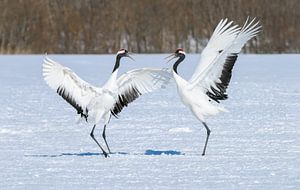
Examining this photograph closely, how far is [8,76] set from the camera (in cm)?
2119

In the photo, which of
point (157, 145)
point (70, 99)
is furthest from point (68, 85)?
point (157, 145)

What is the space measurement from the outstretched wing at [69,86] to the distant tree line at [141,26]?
24.6 m

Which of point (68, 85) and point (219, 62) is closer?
point (219, 62)

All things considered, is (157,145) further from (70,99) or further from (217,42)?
(217,42)

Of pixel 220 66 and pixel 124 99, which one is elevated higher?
pixel 220 66

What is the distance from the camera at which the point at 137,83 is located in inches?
372

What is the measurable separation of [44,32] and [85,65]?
10.8 m

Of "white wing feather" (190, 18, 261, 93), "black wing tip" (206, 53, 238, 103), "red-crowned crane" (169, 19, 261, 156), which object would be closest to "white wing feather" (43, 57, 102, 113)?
"red-crowned crane" (169, 19, 261, 156)

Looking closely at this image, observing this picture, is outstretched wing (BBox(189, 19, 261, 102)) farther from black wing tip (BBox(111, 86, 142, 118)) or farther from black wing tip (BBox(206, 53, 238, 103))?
black wing tip (BBox(111, 86, 142, 118))

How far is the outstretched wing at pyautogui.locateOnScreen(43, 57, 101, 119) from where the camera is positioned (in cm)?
923

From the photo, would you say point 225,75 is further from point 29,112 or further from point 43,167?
point 29,112

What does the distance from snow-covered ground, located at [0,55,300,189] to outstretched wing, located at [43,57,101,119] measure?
1.87 feet

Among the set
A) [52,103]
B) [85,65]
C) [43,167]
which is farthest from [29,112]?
[85,65]

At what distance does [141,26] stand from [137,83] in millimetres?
26048
